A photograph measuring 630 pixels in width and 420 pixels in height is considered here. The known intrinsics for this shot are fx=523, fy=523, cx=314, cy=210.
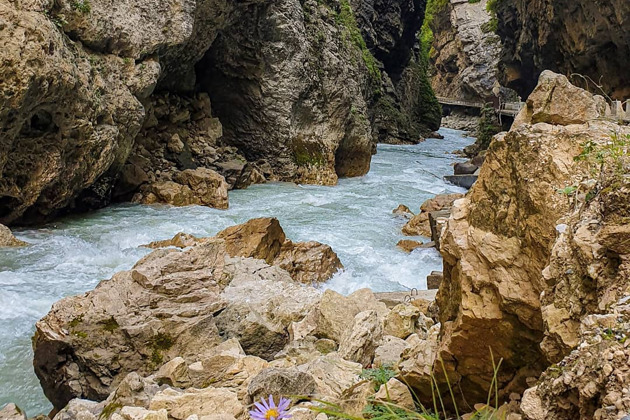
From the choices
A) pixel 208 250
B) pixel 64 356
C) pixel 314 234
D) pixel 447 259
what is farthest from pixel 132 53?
pixel 447 259

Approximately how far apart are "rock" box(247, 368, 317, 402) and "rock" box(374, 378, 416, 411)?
1.42 ft

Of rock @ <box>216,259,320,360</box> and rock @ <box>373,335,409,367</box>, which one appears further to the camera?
rock @ <box>216,259,320,360</box>

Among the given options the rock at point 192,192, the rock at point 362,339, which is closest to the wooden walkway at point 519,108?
the rock at point 362,339

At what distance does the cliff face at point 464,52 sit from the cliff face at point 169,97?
26.9m

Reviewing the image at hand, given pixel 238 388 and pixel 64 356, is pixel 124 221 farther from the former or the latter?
pixel 238 388

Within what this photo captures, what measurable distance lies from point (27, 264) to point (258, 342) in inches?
171

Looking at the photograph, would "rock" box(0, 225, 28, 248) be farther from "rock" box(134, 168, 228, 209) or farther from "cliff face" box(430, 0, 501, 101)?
"cliff face" box(430, 0, 501, 101)

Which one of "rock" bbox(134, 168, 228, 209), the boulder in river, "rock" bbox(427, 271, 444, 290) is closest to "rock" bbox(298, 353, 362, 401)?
the boulder in river

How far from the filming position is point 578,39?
1748 centimetres

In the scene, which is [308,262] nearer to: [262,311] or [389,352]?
[262,311]

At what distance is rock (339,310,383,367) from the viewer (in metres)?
3.19

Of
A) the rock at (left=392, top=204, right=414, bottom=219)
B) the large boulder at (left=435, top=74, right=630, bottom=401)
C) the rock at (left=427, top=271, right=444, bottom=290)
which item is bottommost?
the rock at (left=392, top=204, right=414, bottom=219)

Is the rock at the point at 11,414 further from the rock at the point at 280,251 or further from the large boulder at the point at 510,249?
the rock at the point at 280,251

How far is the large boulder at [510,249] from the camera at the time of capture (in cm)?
194
